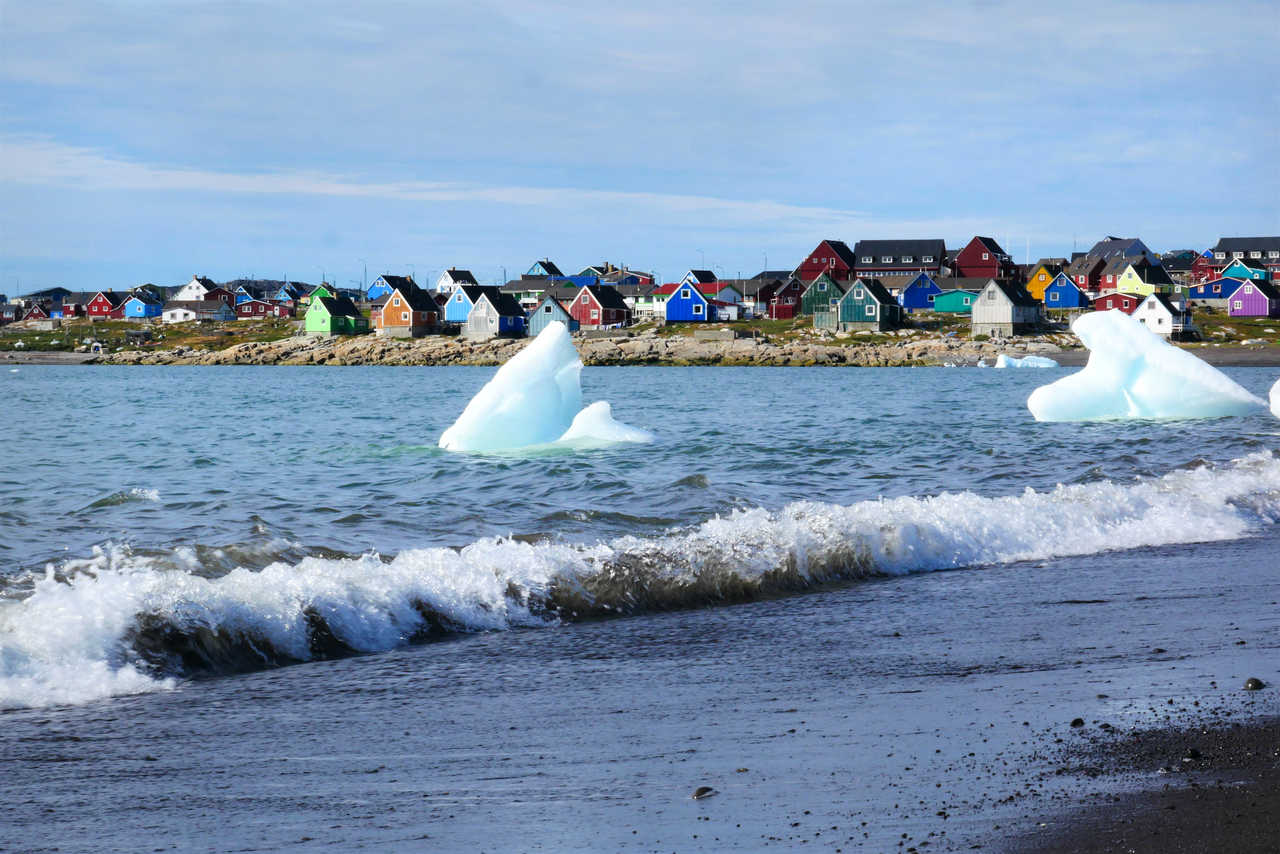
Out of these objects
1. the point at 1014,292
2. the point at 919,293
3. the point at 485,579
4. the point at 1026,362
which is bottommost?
the point at 1026,362

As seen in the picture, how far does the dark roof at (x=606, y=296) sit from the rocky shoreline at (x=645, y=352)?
26.5 ft

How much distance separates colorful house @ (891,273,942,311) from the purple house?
25697 mm

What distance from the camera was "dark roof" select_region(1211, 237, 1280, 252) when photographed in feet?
409

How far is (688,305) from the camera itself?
107 meters

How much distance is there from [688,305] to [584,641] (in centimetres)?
9939

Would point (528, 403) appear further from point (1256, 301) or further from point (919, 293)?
point (1256, 301)

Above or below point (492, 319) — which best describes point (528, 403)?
below

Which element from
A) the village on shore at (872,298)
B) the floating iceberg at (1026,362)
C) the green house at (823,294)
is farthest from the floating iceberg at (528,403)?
the green house at (823,294)

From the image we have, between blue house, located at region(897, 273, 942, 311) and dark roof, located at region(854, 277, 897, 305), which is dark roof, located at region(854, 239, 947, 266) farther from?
dark roof, located at region(854, 277, 897, 305)

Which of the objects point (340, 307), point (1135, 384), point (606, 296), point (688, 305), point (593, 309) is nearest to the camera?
point (1135, 384)

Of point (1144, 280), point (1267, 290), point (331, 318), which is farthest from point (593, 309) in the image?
point (1267, 290)

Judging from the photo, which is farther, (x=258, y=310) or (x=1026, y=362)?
(x=258, y=310)

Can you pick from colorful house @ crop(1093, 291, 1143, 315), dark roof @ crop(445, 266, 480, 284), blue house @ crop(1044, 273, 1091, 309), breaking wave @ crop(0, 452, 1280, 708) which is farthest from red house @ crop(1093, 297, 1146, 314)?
breaking wave @ crop(0, 452, 1280, 708)

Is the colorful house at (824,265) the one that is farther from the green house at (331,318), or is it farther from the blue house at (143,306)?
the blue house at (143,306)
